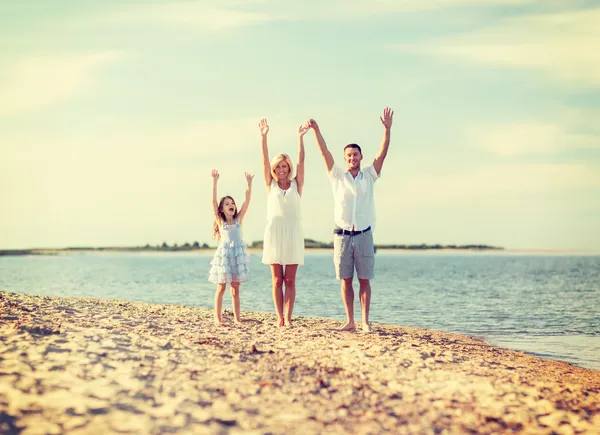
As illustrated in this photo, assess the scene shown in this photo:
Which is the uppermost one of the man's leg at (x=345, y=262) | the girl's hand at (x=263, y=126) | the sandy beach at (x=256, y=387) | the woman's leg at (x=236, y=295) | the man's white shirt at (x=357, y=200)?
the girl's hand at (x=263, y=126)

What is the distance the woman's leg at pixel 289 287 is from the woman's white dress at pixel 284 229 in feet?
0.45

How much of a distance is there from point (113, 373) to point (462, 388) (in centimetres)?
296

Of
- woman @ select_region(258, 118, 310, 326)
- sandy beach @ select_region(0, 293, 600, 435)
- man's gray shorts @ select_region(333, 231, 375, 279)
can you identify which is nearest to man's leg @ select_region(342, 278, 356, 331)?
man's gray shorts @ select_region(333, 231, 375, 279)

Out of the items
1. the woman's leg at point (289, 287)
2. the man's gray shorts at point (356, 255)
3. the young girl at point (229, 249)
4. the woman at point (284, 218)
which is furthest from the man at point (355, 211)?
the young girl at point (229, 249)

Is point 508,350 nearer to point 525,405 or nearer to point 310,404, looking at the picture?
point 525,405

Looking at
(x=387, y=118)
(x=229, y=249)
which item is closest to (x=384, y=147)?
(x=387, y=118)

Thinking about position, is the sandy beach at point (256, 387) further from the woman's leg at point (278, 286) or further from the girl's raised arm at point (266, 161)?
the girl's raised arm at point (266, 161)

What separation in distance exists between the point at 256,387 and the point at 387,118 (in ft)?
14.3

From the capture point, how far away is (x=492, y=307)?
61.1 ft

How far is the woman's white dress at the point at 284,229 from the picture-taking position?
8.41 metres

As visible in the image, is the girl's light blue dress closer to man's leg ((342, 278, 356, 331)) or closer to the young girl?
the young girl

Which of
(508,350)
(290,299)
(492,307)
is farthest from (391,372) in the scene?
(492,307)

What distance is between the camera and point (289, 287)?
8.55 meters

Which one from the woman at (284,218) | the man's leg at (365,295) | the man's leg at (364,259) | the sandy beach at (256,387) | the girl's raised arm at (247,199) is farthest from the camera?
the girl's raised arm at (247,199)
